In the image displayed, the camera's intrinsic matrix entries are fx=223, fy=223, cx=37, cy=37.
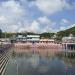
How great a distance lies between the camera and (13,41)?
145 metres

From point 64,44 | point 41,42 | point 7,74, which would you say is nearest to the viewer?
point 7,74

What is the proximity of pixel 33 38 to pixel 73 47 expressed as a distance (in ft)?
143

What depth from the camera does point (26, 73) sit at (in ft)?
113

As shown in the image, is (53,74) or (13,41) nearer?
(53,74)

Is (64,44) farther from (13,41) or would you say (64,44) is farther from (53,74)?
(53,74)

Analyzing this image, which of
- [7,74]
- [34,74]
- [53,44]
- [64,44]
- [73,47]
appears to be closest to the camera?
[7,74]

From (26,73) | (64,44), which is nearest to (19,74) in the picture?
(26,73)

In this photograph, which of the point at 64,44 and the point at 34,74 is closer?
the point at 34,74

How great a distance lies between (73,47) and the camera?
106 meters

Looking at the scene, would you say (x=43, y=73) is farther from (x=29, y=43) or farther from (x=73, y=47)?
(x=29, y=43)

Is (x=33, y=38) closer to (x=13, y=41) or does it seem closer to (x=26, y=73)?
(x=13, y=41)

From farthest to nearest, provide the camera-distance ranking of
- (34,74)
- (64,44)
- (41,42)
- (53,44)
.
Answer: (41,42) → (53,44) → (64,44) → (34,74)

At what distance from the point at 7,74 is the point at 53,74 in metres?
7.23

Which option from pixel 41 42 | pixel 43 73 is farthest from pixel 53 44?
pixel 43 73
